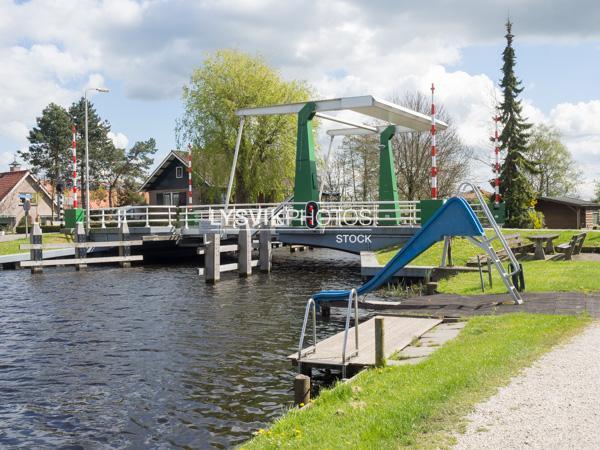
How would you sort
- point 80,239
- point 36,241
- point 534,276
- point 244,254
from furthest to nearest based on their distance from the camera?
1. point 80,239
2. point 36,241
3. point 244,254
4. point 534,276

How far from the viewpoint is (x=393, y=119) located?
22.3 metres

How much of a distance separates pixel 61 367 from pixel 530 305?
26.0 ft

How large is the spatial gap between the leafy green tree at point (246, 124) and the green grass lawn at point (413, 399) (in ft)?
97.2

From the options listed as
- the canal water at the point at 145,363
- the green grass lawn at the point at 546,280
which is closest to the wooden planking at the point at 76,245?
the canal water at the point at 145,363

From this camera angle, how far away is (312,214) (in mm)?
21297

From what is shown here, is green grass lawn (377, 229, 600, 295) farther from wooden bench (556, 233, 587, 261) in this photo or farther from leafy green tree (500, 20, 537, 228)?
leafy green tree (500, 20, 537, 228)

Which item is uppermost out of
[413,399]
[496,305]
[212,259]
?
[212,259]

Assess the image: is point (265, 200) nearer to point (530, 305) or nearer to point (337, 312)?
point (337, 312)

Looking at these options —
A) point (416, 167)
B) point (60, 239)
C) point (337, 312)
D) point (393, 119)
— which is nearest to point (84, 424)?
point (337, 312)

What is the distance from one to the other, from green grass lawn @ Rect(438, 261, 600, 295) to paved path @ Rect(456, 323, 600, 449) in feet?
18.5

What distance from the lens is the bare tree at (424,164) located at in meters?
41.2

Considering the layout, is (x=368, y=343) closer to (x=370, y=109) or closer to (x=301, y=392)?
(x=301, y=392)

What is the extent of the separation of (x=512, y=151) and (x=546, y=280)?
23.6 meters

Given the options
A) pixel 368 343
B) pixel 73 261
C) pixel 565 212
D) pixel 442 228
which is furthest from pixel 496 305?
pixel 565 212
